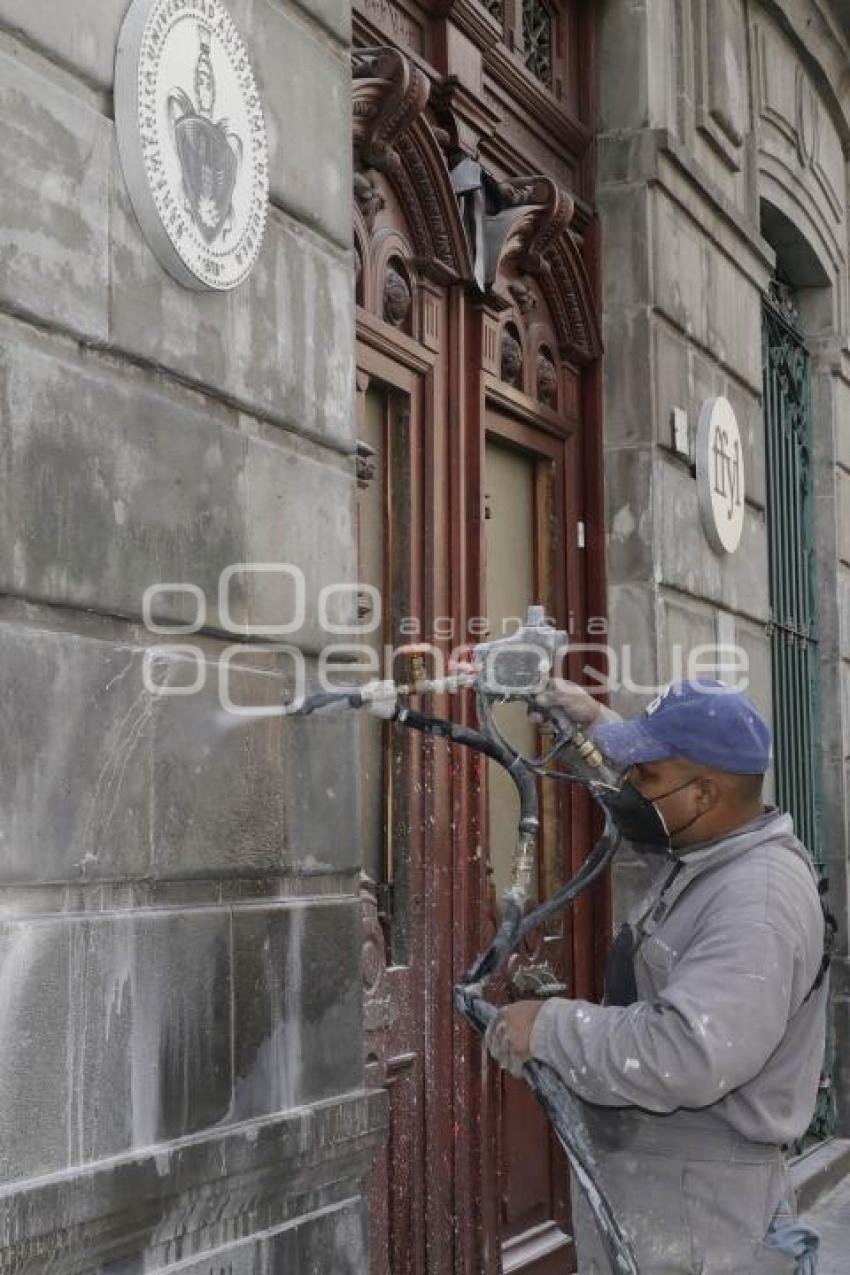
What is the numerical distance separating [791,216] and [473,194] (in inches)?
163

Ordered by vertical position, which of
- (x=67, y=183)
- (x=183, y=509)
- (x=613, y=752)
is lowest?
(x=613, y=752)

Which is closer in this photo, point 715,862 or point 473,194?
point 715,862

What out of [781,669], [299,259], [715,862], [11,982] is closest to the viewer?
[11,982]

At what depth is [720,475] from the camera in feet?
27.0

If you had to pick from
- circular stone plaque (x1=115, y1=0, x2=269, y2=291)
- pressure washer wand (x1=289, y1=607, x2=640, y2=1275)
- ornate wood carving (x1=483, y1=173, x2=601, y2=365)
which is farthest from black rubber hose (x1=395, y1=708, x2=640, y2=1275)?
ornate wood carving (x1=483, y1=173, x2=601, y2=365)

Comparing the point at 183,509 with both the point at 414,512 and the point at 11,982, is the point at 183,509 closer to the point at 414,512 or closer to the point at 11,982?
the point at 11,982

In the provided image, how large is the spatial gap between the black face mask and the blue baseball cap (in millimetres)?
88

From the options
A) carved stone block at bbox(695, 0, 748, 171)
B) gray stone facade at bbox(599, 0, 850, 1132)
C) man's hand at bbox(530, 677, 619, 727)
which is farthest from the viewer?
carved stone block at bbox(695, 0, 748, 171)

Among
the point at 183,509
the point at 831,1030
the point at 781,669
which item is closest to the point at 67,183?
the point at 183,509

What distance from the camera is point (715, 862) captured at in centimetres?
368

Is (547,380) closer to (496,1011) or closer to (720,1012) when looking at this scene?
(496,1011)

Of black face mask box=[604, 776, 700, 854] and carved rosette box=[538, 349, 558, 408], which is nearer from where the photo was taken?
black face mask box=[604, 776, 700, 854]

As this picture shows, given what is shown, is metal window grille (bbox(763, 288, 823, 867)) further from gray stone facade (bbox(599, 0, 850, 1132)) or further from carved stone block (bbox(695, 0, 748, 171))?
carved stone block (bbox(695, 0, 748, 171))

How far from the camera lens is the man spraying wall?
341cm
